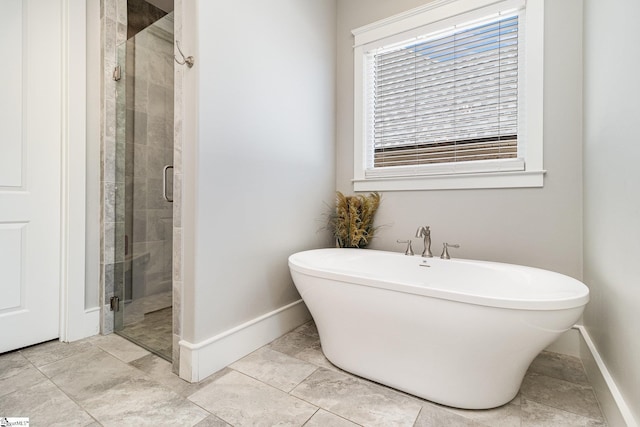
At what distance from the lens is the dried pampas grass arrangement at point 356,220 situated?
2254 millimetres

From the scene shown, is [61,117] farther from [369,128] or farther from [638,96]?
[638,96]

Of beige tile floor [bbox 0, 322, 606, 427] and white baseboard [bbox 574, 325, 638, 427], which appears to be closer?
white baseboard [bbox 574, 325, 638, 427]

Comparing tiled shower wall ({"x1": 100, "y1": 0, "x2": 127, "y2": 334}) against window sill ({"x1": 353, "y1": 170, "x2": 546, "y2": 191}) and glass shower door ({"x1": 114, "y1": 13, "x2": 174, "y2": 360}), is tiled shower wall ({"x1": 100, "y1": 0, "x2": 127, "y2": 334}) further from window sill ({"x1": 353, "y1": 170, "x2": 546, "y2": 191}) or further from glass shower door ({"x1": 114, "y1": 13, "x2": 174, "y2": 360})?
window sill ({"x1": 353, "y1": 170, "x2": 546, "y2": 191})

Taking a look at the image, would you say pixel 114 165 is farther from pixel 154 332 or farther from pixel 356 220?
pixel 356 220

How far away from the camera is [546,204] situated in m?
1.73

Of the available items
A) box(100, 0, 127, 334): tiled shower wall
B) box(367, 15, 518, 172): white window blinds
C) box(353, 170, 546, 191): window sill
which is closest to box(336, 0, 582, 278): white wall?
box(353, 170, 546, 191): window sill

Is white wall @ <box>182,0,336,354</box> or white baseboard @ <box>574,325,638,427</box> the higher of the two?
white wall @ <box>182,0,336,354</box>

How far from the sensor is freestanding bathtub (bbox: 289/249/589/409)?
1062mm

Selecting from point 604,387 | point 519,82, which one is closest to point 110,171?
point 519,82

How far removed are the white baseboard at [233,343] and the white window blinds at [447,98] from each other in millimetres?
1292

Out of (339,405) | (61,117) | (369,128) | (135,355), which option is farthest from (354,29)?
(135,355)

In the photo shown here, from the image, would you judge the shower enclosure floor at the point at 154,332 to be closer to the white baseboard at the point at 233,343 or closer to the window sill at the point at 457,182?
the white baseboard at the point at 233,343

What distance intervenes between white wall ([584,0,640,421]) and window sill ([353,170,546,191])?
0.86ft

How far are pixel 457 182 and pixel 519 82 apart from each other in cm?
68
